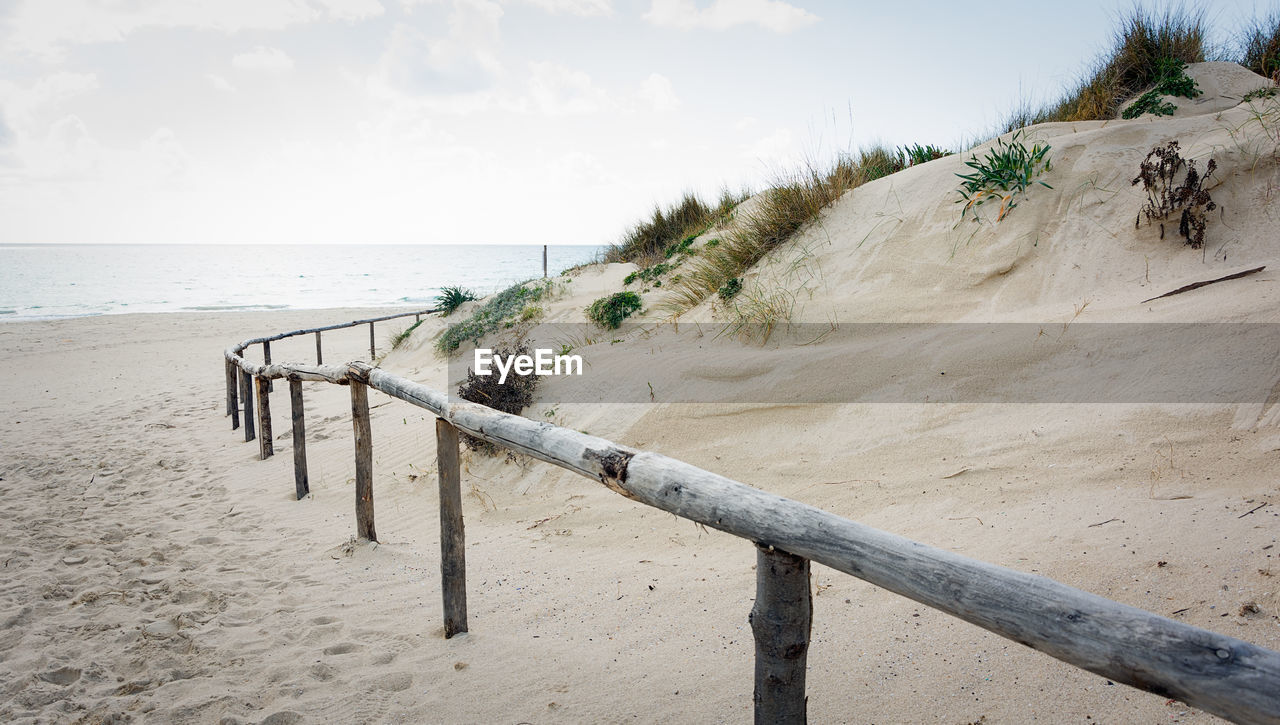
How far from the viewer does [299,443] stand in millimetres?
5766

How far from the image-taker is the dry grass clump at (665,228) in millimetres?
12023

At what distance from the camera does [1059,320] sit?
501 centimetres

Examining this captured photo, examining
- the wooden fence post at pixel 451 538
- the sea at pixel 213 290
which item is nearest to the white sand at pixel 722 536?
the wooden fence post at pixel 451 538

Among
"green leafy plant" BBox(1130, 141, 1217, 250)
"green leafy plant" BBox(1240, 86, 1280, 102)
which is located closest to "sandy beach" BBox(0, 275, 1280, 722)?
"green leafy plant" BBox(1130, 141, 1217, 250)

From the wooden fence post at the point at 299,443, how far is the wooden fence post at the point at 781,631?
4973 millimetres

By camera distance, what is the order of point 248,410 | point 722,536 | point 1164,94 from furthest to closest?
1. point 248,410
2. point 1164,94
3. point 722,536

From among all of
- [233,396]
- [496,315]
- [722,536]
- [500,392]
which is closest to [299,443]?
[500,392]

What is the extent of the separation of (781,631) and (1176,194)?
578 centimetres

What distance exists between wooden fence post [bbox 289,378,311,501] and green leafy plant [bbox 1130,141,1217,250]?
7.27 metres

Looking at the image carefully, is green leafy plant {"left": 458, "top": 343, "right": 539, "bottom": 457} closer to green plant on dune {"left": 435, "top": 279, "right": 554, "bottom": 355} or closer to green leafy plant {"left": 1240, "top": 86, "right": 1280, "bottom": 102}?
green plant on dune {"left": 435, "top": 279, "right": 554, "bottom": 355}

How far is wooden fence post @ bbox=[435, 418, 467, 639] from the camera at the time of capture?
126 inches

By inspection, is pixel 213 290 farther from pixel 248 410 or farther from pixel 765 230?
pixel 765 230

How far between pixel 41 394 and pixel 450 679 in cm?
1232

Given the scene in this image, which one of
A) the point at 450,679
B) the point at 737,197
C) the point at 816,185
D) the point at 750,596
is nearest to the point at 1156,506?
the point at 750,596
